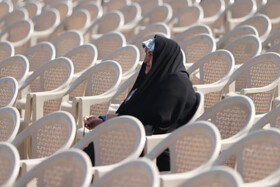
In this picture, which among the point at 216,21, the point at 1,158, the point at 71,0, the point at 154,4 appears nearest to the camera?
the point at 1,158

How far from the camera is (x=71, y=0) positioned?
39.9 feet

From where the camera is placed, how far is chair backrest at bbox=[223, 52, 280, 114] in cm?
653

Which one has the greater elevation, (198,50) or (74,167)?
(74,167)

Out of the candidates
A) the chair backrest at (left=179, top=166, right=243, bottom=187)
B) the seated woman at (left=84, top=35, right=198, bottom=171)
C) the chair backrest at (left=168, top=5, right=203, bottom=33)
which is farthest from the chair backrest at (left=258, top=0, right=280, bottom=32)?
the chair backrest at (left=179, top=166, right=243, bottom=187)

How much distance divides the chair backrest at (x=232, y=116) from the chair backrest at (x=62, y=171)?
1.10 m

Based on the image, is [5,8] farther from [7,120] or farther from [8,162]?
[8,162]

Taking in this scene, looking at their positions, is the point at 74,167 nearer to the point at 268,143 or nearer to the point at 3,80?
the point at 268,143

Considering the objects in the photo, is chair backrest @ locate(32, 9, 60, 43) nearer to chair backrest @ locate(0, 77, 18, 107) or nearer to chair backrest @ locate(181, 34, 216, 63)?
chair backrest @ locate(181, 34, 216, 63)

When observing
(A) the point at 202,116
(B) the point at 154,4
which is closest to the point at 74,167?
(A) the point at 202,116

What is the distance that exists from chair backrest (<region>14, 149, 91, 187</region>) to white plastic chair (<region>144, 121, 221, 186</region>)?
1.69 ft

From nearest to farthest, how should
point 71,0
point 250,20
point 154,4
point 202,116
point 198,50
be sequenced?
point 202,116
point 198,50
point 250,20
point 154,4
point 71,0

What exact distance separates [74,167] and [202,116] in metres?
1.35

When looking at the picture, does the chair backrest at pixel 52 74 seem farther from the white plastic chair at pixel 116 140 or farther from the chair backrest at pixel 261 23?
the chair backrest at pixel 261 23

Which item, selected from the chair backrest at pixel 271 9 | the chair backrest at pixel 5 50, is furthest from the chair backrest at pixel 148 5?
the chair backrest at pixel 5 50
